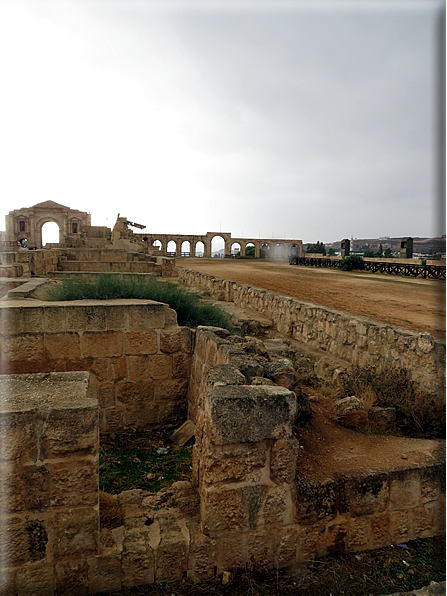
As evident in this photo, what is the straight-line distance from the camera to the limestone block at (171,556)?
7.59 ft

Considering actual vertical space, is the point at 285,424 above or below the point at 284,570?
above

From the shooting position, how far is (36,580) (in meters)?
2.19

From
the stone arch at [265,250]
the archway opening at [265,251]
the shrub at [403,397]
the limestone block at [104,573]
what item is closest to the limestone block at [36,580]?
the limestone block at [104,573]

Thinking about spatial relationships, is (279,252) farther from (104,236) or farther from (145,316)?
(145,316)

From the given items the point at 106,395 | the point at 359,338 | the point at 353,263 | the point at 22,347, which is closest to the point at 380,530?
the point at 106,395

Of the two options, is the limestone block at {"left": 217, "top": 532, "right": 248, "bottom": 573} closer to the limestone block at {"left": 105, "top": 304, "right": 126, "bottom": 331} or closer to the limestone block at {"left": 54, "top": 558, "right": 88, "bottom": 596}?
the limestone block at {"left": 54, "top": 558, "right": 88, "bottom": 596}

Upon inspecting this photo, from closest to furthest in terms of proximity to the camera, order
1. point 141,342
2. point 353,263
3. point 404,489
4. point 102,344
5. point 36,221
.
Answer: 1. point 404,489
2. point 102,344
3. point 141,342
4. point 353,263
5. point 36,221

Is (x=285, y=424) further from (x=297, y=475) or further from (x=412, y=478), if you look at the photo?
(x=412, y=478)

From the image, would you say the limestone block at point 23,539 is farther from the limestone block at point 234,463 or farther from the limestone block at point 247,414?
the limestone block at point 247,414

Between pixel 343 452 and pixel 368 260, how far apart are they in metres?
27.0

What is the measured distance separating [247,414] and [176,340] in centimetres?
233

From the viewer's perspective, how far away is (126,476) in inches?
132

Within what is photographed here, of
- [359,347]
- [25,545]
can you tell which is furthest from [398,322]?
[25,545]

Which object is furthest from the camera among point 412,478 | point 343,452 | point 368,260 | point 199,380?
point 368,260
